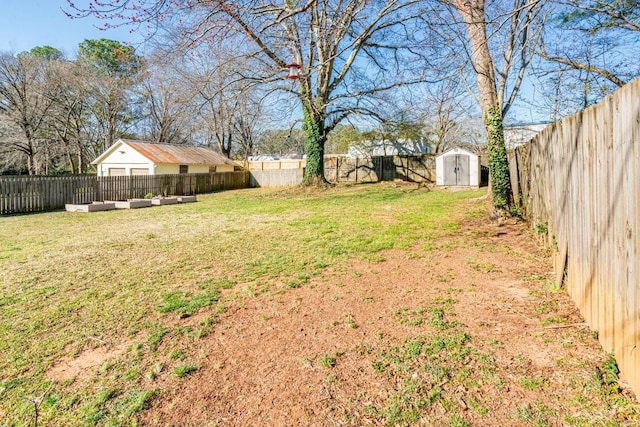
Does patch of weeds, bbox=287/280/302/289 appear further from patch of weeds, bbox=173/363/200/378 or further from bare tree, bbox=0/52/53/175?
bare tree, bbox=0/52/53/175

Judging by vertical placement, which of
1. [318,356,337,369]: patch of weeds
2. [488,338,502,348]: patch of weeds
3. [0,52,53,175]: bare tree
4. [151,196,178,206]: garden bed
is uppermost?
[0,52,53,175]: bare tree

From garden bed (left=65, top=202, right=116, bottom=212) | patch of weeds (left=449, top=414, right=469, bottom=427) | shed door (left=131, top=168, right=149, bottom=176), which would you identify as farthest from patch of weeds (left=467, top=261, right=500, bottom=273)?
shed door (left=131, top=168, right=149, bottom=176)

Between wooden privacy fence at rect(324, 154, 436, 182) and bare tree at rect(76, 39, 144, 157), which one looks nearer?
wooden privacy fence at rect(324, 154, 436, 182)

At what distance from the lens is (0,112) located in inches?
839

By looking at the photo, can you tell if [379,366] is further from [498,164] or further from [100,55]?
[100,55]

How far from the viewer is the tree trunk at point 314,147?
1603cm

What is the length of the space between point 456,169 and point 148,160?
15.6m

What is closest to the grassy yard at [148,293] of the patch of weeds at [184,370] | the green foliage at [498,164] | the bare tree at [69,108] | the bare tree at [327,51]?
the patch of weeds at [184,370]

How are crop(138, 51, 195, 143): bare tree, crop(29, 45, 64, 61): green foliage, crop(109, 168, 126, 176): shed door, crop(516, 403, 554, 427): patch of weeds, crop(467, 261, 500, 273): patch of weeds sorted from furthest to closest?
1. crop(138, 51, 195, 143): bare tree
2. crop(29, 45, 64, 61): green foliage
3. crop(109, 168, 126, 176): shed door
4. crop(467, 261, 500, 273): patch of weeds
5. crop(516, 403, 554, 427): patch of weeds

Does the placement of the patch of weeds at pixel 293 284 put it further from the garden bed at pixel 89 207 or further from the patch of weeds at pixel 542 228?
the garden bed at pixel 89 207

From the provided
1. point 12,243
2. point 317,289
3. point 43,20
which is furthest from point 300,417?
point 12,243

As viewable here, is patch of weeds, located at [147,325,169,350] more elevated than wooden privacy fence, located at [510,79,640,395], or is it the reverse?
wooden privacy fence, located at [510,79,640,395]

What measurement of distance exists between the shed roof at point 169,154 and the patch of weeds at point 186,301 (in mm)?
17394

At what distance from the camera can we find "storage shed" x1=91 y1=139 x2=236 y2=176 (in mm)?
19453
